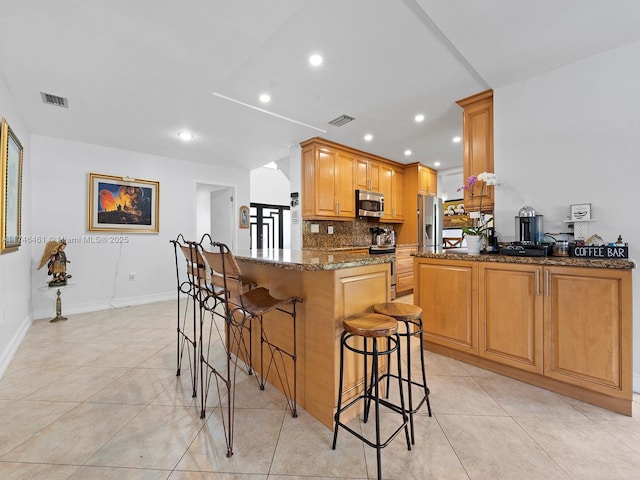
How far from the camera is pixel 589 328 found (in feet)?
5.71

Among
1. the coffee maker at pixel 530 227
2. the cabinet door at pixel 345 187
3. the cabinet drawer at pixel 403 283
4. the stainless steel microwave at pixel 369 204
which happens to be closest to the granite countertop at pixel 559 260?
the coffee maker at pixel 530 227

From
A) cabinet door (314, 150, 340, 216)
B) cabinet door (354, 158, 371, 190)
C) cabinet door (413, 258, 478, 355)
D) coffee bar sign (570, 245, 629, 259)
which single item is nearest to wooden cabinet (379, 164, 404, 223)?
cabinet door (354, 158, 371, 190)

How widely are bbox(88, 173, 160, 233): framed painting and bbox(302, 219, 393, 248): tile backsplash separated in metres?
2.47

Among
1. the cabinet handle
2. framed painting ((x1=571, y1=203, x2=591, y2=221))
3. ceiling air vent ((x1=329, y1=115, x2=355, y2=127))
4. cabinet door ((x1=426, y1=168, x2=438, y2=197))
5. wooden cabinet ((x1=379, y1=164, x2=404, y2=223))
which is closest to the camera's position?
the cabinet handle

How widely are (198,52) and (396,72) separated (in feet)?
5.24

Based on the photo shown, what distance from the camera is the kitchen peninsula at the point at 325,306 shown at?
1.52m

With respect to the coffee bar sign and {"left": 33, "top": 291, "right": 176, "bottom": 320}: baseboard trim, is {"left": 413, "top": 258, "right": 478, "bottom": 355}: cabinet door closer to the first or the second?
the coffee bar sign

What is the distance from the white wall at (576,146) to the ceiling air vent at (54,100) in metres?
4.18

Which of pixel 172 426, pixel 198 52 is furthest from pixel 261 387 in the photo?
pixel 198 52

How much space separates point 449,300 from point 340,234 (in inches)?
106

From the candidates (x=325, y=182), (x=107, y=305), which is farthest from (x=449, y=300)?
(x=107, y=305)

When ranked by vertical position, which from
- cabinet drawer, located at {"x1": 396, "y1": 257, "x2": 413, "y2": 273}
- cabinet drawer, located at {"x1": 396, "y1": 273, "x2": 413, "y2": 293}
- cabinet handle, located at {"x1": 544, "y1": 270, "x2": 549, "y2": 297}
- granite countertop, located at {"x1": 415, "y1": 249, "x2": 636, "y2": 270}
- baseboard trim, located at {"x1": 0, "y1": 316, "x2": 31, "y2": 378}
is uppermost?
granite countertop, located at {"x1": 415, "y1": 249, "x2": 636, "y2": 270}

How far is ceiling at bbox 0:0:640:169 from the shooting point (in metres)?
1.74

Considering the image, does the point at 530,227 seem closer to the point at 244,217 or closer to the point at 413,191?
the point at 413,191
